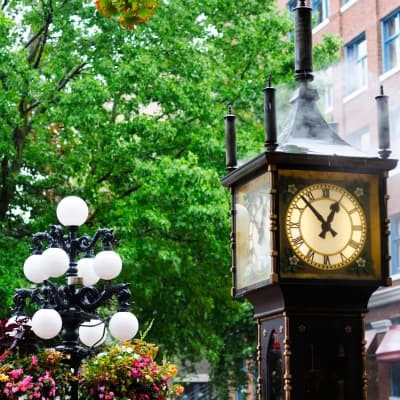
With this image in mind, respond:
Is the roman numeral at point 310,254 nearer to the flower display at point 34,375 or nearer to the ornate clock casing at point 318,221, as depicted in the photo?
the ornate clock casing at point 318,221

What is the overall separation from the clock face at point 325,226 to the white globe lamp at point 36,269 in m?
5.12

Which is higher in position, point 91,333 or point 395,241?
point 395,241

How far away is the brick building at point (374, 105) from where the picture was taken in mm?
26594

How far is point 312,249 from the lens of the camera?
5.38 meters

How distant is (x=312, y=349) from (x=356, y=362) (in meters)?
0.23

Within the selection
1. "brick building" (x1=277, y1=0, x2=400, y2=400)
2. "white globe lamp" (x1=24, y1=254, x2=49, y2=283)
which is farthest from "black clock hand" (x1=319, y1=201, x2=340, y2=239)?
"brick building" (x1=277, y1=0, x2=400, y2=400)

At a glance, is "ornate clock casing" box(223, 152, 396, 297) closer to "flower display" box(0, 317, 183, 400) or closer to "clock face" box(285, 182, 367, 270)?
"clock face" box(285, 182, 367, 270)

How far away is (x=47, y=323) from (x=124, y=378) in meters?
1.01

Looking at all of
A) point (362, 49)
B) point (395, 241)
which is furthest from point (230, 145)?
point (362, 49)

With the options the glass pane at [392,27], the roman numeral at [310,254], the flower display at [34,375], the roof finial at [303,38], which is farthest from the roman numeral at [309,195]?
the glass pane at [392,27]

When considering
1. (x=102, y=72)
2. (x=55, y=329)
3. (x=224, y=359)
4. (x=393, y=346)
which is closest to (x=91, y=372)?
(x=55, y=329)

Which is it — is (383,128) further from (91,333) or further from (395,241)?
(395,241)

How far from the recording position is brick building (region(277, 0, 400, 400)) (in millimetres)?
26594

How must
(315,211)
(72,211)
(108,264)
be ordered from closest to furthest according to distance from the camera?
(315,211) < (108,264) < (72,211)
